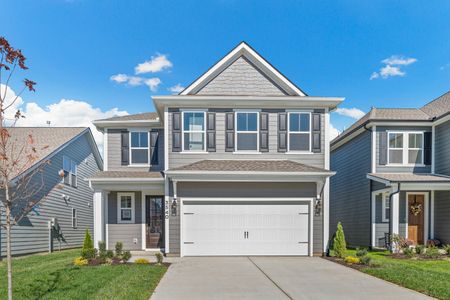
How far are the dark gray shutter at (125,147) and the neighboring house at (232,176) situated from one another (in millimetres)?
817

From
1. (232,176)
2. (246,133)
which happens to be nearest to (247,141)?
(246,133)

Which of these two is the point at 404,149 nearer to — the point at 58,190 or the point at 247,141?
the point at 247,141

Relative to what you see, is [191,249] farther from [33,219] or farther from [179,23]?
[179,23]

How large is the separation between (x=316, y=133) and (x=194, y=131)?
4.62m

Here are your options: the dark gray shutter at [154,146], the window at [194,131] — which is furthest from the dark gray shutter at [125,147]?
the window at [194,131]

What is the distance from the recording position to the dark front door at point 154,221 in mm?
13219

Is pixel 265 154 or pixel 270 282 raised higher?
pixel 265 154

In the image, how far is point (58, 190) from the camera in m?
16.1

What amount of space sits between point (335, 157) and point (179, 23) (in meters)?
11.7

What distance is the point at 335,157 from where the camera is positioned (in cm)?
1959

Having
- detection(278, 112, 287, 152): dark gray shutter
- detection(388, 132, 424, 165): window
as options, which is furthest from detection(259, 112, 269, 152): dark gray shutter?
detection(388, 132, 424, 165): window

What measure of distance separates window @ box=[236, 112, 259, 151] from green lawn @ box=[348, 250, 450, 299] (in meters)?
5.66

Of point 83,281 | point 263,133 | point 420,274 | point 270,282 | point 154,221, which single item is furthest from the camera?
point 154,221

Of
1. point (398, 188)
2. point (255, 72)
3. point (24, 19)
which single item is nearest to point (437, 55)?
point (398, 188)
